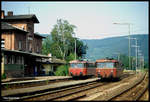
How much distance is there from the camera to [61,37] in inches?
2379

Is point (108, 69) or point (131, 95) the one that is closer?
point (131, 95)

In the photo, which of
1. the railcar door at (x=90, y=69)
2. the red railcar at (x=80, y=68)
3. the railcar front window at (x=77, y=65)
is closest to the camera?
the red railcar at (x=80, y=68)

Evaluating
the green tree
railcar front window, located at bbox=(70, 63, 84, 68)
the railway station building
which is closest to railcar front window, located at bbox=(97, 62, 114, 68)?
railcar front window, located at bbox=(70, 63, 84, 68)

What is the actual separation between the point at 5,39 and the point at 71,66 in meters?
12.6

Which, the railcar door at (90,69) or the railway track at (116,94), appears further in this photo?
the railcar door at (90,69)

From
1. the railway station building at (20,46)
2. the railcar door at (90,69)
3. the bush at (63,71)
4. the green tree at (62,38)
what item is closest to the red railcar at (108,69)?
the railcar door at (90,69)

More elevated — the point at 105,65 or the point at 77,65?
the point at 105,65

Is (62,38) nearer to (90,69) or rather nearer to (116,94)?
(90,69)

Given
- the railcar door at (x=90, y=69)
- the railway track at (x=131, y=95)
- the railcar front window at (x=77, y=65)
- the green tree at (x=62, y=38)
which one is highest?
the green tree at (x=62, y=38)

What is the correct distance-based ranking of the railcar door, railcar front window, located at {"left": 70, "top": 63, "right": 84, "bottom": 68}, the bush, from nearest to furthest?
railcar front window, located at {"left": 70, "top": 63, "right": 84, "bottom": 68} → the railcar door → the bush

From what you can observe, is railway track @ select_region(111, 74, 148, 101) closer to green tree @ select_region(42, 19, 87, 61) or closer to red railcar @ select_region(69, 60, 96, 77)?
red railcar @ select_region(69, 60, 96, 77)

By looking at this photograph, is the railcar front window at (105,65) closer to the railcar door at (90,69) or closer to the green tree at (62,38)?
the railcar door at (90,69)

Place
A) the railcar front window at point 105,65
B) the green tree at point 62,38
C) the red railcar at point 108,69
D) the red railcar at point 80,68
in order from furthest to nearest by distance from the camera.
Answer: the green tree at point 62,38, the red railcar at point 80,68, the railcar front window at point 105,65, the red railcar at point 108,69

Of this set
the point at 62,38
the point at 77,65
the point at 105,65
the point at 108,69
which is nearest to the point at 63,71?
the point at 77,65
